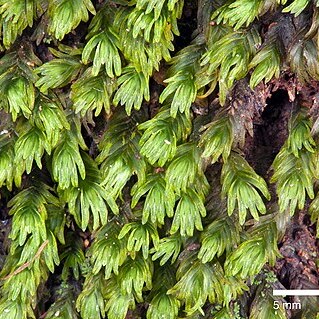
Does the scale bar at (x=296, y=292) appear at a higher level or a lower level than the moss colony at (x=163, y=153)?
lower

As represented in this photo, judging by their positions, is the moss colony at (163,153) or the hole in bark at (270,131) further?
the hole in bark at (270,131)

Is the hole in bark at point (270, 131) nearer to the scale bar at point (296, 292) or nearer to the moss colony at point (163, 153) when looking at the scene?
the moss colony at point (163, 153)

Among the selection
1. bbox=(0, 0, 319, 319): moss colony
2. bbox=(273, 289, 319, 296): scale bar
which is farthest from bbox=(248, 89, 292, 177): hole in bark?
bbox=(273, 289, 319, 296): scale bar

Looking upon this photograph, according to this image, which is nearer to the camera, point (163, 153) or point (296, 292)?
point (163, 153)

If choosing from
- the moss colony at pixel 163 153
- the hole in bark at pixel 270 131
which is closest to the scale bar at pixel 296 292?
the moss colony at pixel 163 153

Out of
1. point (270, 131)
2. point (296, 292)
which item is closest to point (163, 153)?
point (270, 131)

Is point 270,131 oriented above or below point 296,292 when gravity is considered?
above

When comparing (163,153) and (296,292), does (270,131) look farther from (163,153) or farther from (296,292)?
(296,292)

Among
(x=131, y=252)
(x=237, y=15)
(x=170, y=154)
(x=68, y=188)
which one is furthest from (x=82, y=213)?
(x=237, y=15)

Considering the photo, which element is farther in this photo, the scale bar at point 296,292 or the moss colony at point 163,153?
the scale bar at point 296,292

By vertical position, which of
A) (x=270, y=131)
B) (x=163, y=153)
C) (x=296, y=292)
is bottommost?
(x=296, y=292)

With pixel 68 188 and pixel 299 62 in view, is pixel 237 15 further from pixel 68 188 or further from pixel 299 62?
pixel 68 188
